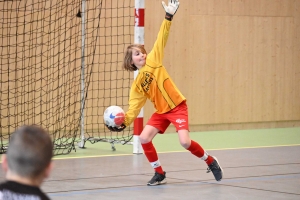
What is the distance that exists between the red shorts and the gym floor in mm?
641

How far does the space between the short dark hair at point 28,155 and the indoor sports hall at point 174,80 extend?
3943mm

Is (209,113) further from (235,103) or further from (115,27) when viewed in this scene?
(115,27)

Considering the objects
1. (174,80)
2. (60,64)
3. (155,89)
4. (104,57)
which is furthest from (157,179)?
(174,80)

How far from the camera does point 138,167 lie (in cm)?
827

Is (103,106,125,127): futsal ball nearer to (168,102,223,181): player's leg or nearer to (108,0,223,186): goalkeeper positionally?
(108,0,223,186): goalkeeper

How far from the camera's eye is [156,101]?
7.06 m

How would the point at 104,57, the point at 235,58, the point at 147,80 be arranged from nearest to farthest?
the point at 147,80, the point at 104,57, the point at 235,58

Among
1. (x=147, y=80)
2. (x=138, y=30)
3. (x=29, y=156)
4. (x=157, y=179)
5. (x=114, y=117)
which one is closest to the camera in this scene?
(x=29, y=156)

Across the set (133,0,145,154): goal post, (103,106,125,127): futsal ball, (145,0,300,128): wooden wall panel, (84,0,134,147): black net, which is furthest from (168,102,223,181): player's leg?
(145,0,300,128): wooden wall panel

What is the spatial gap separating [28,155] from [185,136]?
15.5 feet

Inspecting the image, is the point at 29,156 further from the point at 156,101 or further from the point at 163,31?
the point at 163,31

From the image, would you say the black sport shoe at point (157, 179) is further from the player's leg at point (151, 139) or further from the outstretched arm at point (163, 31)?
the outstretched arm at point (163, 31)

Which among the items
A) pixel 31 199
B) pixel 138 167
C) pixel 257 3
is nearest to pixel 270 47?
pixel 257 3

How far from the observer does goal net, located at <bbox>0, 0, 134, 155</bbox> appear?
441 inches
